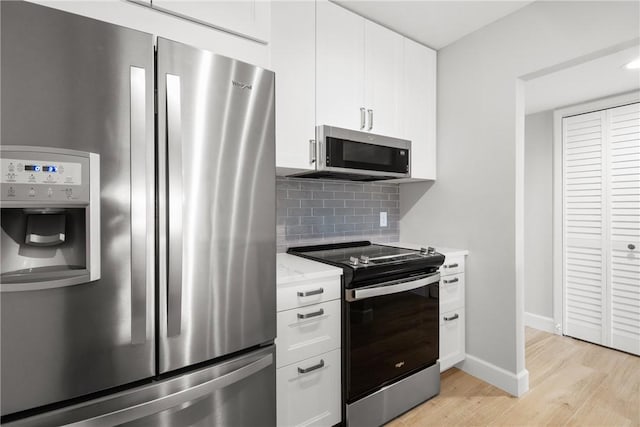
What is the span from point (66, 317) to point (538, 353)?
11.0 ft

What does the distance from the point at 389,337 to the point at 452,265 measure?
815 mm

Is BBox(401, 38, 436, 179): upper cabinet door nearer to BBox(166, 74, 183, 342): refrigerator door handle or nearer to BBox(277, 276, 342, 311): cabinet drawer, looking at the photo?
BBox(277, 276, 342, 311): cabinet drawer

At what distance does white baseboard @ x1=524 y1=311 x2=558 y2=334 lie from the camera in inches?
129

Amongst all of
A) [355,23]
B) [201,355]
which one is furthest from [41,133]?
[355,23]

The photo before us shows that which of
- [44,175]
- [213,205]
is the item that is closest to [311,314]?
[213,205]

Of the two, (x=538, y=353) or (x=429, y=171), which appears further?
(x=538, y=353)

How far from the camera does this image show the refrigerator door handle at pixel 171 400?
913 millimetres

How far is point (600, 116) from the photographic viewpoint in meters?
2.96

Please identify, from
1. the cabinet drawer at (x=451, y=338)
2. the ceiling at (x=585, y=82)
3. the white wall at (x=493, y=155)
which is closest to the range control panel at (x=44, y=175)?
the cabinet drawer at (x=451, y=338)

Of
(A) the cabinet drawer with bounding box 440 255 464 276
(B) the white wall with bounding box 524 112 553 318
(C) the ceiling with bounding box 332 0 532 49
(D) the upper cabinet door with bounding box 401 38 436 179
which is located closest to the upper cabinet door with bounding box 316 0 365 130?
(C) the ceiling with bounding box 332 0 532 49

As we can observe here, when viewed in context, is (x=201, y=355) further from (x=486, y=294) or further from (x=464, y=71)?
(x=464, y=71)

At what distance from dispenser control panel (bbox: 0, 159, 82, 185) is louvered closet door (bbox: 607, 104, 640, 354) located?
383 cm

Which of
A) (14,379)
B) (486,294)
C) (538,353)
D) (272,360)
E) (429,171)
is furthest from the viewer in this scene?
(538,353)

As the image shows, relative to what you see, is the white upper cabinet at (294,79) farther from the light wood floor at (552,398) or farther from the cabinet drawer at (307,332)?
Result: the light wood floor at (552,398)
